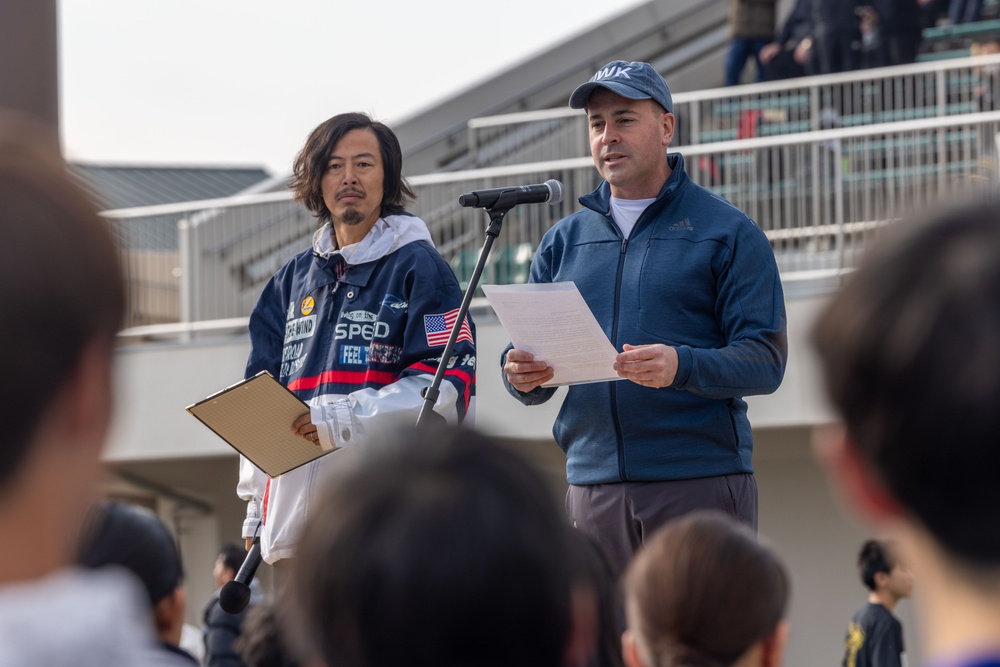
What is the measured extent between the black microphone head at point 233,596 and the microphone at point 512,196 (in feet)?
3.34

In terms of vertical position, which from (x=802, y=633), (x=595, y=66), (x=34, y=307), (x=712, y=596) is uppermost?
(x=595, y=66)

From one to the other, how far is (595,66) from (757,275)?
10.8m

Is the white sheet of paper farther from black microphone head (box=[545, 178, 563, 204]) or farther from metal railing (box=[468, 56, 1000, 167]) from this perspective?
metal railing (box=[468, 56, 1000, 167])

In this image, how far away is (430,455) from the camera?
1.22m

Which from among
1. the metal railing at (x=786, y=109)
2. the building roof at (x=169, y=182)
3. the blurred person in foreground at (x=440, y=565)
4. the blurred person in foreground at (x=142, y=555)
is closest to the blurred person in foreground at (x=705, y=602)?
the blurred person in foreground at (x=142, y=555)

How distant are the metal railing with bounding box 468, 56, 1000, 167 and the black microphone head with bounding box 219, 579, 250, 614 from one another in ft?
25.7

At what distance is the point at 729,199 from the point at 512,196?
5.63m

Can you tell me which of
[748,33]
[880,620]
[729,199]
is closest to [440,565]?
[880,620]

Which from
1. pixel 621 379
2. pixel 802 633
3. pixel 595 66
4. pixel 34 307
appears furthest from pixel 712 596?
pixel 595 66

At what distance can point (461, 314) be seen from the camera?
324cm

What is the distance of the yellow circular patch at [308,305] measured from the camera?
3.56 m

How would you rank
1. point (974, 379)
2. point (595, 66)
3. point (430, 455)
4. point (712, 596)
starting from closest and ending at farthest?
point (974, 379), point (430, 455), point (712, 596), point (595, 66)

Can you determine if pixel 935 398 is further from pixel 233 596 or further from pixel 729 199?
pixel 729 199

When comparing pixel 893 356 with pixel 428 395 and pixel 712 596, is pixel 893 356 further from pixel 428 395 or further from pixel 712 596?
pixel 428 395
